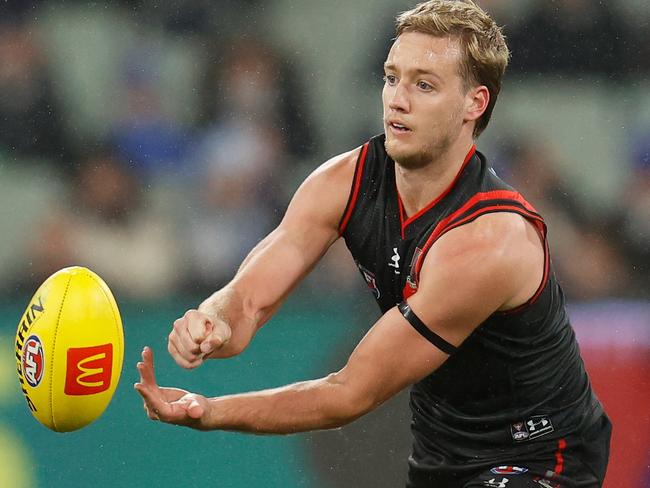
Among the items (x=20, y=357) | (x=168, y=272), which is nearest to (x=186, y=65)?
(x=168, y=272)

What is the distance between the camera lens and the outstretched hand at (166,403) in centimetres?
288

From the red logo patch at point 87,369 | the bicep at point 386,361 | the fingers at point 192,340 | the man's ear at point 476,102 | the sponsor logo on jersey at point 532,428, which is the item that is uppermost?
the man's ear at point 476,102

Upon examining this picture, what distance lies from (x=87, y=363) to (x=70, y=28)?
3102 mm

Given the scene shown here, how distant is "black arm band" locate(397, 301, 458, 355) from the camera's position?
3.17m

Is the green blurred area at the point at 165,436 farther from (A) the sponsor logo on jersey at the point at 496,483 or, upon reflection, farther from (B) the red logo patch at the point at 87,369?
(A) the sponsor logo on jersey at the point at 496,483

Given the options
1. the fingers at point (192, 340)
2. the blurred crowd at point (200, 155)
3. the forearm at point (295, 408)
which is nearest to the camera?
the fingers at point (192, 340)

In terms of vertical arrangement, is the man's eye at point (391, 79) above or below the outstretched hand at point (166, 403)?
above

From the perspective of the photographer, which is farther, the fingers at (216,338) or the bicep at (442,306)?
the bicep at (442,306)

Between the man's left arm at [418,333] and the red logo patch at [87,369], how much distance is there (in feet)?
1.94

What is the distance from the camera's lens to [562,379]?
3.43 meters

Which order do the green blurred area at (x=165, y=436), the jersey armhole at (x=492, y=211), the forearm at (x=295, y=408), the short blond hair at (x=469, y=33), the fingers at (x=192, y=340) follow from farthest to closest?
the green blurred area at (x=165, y=436) → the short blond hair at (x=469, y=33) → the jersey armhole at (x=492, y=211) → the forearm at (x=295, y=408) → the fingers at (x=192, y=340)

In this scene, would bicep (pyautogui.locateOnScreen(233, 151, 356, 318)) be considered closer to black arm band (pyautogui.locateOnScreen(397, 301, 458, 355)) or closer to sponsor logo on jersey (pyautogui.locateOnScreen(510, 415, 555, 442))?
black arm band (pyautogui.locateOnScreen(397, 301, 458, 355))

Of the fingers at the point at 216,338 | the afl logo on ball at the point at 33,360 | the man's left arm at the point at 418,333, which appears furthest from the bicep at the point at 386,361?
the afl logo on ball at the point at 33,360

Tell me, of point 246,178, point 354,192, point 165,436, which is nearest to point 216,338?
point 354,192
